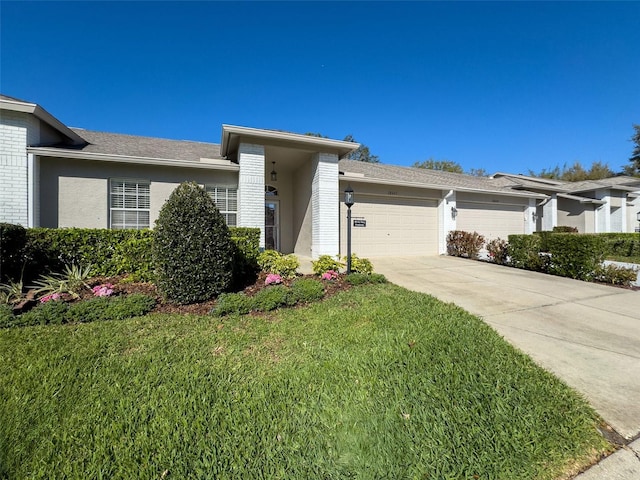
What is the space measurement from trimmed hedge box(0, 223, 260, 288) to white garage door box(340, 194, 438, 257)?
208 inches

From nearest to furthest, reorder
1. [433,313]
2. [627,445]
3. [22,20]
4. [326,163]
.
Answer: [627,445]
[433,313]
[22,20]
[326,163]

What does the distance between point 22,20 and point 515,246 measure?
47.1 ft

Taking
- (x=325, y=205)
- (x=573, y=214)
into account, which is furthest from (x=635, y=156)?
(x=325, y=205)

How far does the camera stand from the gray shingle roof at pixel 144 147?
8859mm

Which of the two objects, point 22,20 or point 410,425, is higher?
point 22,20

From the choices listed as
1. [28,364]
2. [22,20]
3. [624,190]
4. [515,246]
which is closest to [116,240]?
[28,364]

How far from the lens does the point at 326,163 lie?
9352 millimetres

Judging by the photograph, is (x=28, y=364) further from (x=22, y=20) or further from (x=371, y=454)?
(x=22, y=20)

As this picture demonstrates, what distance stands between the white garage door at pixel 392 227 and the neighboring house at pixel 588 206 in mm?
7358

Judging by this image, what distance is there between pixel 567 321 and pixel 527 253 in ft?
18.5

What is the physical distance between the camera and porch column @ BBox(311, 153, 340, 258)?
928 cm

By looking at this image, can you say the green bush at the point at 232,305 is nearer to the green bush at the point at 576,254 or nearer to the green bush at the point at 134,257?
the green bush at the point at 134,257

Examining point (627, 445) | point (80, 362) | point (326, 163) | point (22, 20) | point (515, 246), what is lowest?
point (627, 445)

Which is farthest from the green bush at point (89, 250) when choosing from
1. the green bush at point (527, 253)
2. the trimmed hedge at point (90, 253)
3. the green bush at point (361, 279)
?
the green bush at point (527, 253)
